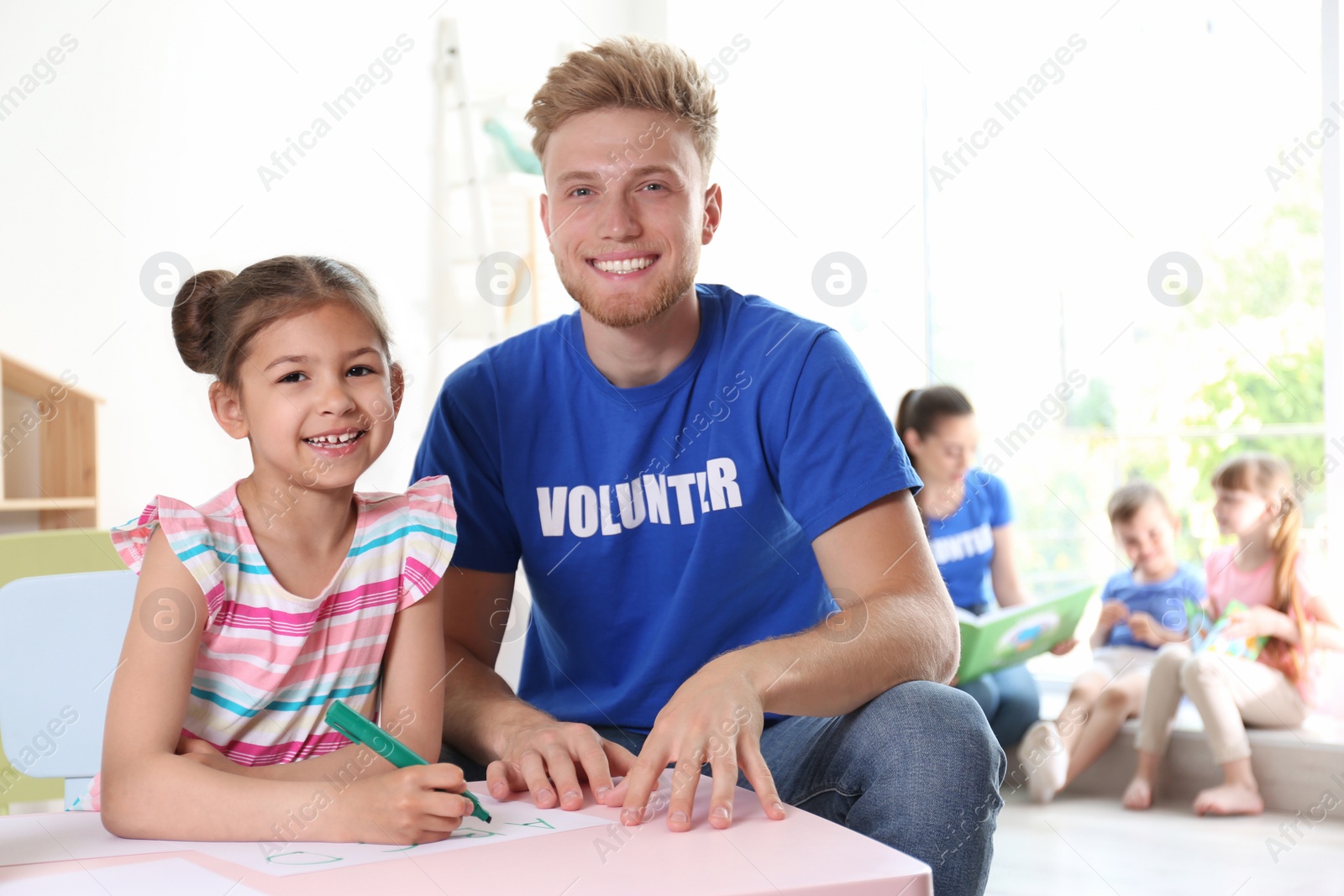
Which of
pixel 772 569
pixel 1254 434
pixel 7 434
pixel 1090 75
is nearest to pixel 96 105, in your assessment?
pixel 7 434

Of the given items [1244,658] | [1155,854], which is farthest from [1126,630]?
[1155,854]

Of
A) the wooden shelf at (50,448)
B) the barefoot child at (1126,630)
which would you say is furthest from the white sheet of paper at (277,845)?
the barefoot child at (1126,630)

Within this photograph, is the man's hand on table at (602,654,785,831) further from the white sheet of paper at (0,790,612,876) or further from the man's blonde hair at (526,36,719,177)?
the man's blonde hair at (526,36,719,177)

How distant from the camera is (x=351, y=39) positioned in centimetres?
266

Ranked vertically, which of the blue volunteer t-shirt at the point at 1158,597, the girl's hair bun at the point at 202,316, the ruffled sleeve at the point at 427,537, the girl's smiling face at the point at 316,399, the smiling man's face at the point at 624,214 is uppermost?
the smiling man's face at the point at 624,214

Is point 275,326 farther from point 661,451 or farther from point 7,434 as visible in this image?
point 7,434

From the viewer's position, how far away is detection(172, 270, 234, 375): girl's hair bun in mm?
1044

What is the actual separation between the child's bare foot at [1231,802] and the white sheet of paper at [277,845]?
2.17m

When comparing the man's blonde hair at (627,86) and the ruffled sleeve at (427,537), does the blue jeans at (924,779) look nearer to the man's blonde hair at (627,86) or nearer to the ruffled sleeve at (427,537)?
the ruffled sleeve at (427,537)

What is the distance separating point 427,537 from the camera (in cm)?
100

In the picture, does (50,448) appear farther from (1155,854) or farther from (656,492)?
(1155,854)

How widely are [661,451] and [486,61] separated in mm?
2104

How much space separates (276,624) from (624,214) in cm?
60

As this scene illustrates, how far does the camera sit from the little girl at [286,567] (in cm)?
85
